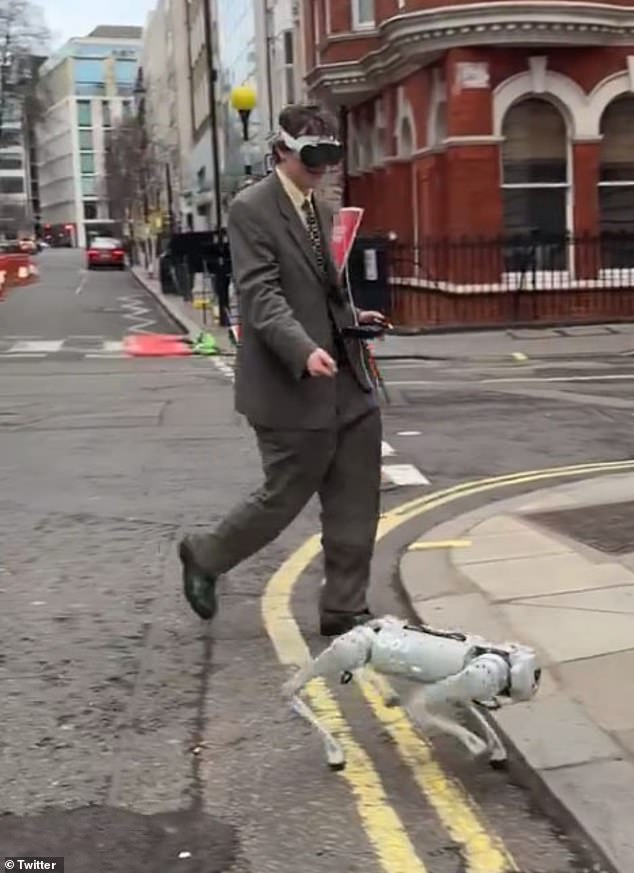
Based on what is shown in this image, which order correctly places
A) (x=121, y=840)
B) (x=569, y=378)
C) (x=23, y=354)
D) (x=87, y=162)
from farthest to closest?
(x=87, y=162) → (x=23, y=354) → (x=569, y=378) → (x=121, y=840)

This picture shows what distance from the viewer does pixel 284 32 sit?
38.5 meters

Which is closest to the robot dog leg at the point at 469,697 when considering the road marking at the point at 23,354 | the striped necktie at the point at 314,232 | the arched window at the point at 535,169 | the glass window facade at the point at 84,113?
the striped necktie at the point at 314,232

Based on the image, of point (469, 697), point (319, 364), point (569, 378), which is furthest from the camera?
point (569, 378)

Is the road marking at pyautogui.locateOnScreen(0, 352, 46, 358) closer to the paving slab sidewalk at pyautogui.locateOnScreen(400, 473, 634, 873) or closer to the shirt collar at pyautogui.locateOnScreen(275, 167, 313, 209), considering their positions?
the paving slab sidewalk at pyautogui.locateOnScreen(400, 473, 634, 873)

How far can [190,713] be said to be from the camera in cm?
435

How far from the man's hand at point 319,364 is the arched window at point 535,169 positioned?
18.6 m

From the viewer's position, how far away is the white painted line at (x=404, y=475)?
8.60m

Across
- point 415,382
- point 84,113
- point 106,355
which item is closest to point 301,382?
point 415,382

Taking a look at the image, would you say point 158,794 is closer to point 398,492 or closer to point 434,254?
point 398,492

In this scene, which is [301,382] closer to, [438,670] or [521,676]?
[438,670]

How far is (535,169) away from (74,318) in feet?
42.3

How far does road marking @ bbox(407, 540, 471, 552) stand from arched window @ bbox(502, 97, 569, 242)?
16458mm

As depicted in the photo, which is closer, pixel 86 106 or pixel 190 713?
pixel 190 713

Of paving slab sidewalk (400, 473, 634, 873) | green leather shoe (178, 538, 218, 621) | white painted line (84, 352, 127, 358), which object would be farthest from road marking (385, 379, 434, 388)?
green leather shoe (178, 538, 218, 621)
